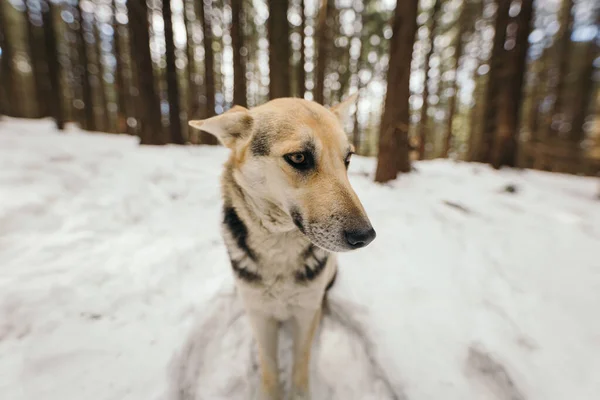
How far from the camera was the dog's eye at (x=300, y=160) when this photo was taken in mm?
1663

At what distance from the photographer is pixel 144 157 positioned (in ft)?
20.2

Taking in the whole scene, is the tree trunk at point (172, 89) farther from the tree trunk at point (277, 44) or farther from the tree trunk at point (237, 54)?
the tree trunk at point (277, 44)

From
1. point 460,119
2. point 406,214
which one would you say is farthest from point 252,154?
point 460,119

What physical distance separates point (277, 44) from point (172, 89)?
12.5ft

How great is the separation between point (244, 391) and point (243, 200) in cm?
154

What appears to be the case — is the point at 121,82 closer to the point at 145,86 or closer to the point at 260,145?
the point at 145,86

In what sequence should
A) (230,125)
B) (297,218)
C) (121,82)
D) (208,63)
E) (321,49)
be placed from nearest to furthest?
(297,218), (230,125), (321,49), (208,63), (121,82)

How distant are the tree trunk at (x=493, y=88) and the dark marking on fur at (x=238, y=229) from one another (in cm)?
860

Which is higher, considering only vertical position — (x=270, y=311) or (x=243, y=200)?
(x=243, y=200)

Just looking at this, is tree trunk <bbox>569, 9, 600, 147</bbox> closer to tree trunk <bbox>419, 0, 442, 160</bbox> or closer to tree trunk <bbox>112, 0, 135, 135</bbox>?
tree trunk <bbox>419, 0, 442, 160</bbox>

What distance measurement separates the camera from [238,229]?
202cm

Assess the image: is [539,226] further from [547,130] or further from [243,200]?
[547,130]

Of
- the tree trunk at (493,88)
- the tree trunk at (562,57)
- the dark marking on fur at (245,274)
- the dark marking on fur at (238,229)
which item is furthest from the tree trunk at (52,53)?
the tree trunk at (562,57)

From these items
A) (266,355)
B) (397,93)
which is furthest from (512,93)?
(266,355)
